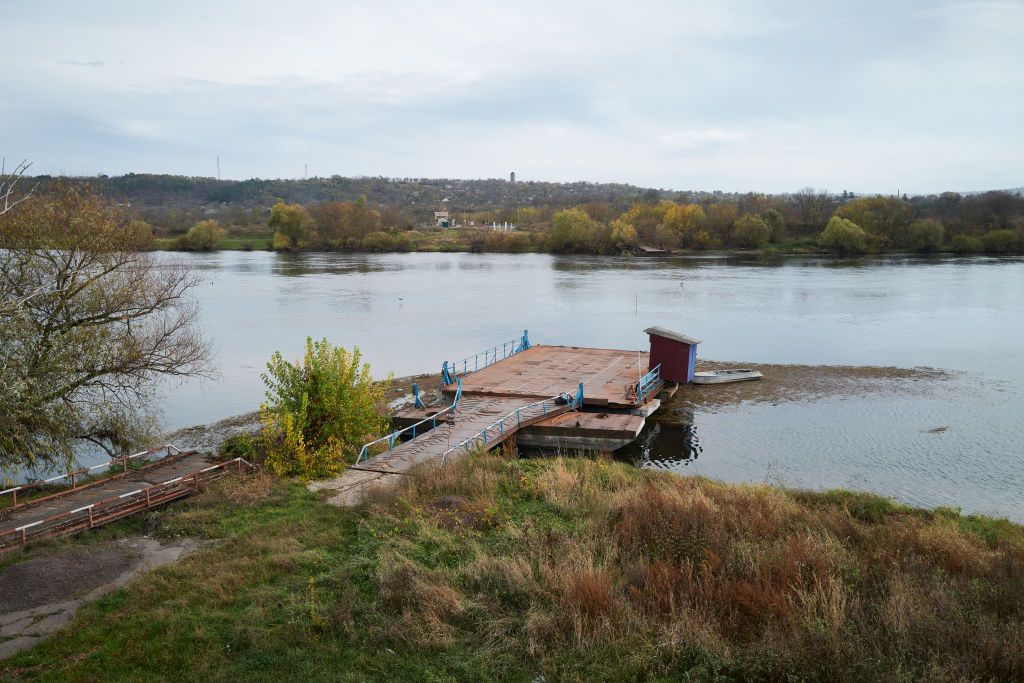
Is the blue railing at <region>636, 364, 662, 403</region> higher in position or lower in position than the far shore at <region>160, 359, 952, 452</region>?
higher

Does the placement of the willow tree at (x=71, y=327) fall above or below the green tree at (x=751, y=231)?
below

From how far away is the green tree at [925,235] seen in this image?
10162 centimetres

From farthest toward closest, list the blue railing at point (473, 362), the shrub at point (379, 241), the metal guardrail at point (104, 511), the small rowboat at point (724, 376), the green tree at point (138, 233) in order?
the shrub at point (379, 241)
the small rowboat at point (724, 376)
the blue railing at point (473, 362)
the green tree at point (138, 233)
the metal guardrail at point (104, 511)

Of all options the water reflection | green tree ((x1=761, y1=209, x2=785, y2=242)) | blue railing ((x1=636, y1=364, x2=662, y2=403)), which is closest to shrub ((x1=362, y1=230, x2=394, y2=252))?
green tree ((x1=761, y1=209, x2=785, y2=242))

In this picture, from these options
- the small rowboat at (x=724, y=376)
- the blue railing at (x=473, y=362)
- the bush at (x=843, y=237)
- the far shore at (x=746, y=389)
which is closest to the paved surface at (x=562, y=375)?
the blue railing at (x=473, y=362)

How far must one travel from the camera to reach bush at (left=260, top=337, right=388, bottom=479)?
16.1m

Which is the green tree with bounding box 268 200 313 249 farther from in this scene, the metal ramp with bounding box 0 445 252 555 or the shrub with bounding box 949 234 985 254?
the metal ramp with bounding box 0 445 252 555

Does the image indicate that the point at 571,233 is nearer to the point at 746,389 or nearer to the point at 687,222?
the point at 687,222

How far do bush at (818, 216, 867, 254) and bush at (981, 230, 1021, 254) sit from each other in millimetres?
16033

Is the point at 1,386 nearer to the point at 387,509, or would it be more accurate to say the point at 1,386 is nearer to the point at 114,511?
the point at 114,511

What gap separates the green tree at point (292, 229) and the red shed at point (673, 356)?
3851 inches

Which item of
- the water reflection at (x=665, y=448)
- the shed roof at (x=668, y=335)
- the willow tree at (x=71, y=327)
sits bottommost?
the water reflection at (x=665, y=448)

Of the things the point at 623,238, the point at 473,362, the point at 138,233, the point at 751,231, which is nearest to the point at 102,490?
the point at 138,233

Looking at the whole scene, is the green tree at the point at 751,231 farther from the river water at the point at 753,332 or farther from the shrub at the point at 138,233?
the shrub at the point at 138,233
